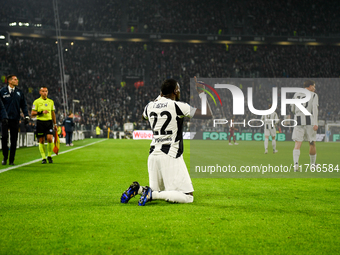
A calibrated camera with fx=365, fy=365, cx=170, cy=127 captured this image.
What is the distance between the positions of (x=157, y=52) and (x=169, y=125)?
50.9 m

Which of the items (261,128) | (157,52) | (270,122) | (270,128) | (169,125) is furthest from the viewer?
(157,52)

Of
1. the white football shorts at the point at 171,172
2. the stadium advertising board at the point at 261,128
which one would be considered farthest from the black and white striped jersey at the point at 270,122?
the white football shorts at the point at 171,172

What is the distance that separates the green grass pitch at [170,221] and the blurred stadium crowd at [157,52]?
37.9 m

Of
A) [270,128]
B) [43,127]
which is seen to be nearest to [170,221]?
[43,127]

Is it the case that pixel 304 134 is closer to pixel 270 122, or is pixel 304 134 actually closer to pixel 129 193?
pixel 129 193

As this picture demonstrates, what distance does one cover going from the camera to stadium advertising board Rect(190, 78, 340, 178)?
9336 mm

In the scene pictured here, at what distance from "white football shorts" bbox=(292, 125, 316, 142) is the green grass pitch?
250 centimetres

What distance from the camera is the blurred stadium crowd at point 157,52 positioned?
153ft

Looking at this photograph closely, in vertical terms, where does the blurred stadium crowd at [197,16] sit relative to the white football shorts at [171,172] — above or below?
above

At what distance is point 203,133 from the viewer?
37.7 meters

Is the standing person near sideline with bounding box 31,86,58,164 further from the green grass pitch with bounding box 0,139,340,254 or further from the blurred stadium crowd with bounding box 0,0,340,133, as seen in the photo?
the blurred stadium crowd with bounding box 0,0,340,133

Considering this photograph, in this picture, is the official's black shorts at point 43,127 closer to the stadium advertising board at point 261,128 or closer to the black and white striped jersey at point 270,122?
the stadium advertising board at point 261,128

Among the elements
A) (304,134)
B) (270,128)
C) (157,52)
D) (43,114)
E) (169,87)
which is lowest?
(270,128)

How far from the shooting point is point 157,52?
180ft
